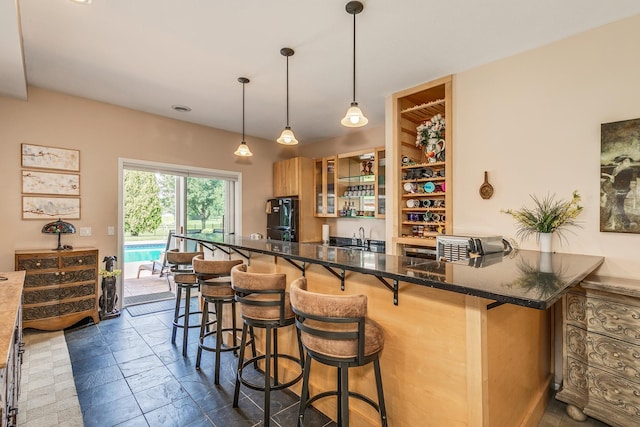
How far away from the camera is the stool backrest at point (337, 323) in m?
1.42

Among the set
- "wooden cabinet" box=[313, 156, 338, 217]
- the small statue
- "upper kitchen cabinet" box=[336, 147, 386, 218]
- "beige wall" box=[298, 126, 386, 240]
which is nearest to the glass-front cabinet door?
"upper kitchen cabinet" box=[336, 147, 386, 218]

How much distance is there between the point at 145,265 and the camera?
5.80m

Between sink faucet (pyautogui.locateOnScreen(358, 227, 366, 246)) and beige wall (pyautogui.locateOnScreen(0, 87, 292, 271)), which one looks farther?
sink faucet (pyautogui.locateOnScreen(358, 227, 366, 246))

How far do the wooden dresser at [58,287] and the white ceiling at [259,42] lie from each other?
1.85 metres

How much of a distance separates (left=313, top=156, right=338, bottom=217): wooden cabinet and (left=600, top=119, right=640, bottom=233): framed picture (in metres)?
3.32

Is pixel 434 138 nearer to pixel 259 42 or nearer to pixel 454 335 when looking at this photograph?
pixel 259 42

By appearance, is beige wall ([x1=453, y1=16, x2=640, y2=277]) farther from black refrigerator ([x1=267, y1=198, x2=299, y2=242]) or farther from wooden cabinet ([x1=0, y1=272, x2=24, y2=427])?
wooden cabinet ([x1=0, y1=272, x2=24, y2=427])

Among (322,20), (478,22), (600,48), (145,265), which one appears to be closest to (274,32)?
(322,20)

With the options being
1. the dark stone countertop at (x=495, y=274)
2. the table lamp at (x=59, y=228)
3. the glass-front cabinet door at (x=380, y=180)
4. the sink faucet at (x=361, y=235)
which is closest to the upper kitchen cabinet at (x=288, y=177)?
the sink faucet at (x=361, y=235)

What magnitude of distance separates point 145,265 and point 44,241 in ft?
7.65

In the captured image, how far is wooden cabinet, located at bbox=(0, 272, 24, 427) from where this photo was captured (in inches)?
42.4

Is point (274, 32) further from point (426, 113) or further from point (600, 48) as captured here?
point (600, 48)

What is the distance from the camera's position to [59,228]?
11.4 feet

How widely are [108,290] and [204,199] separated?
1.92 meters
